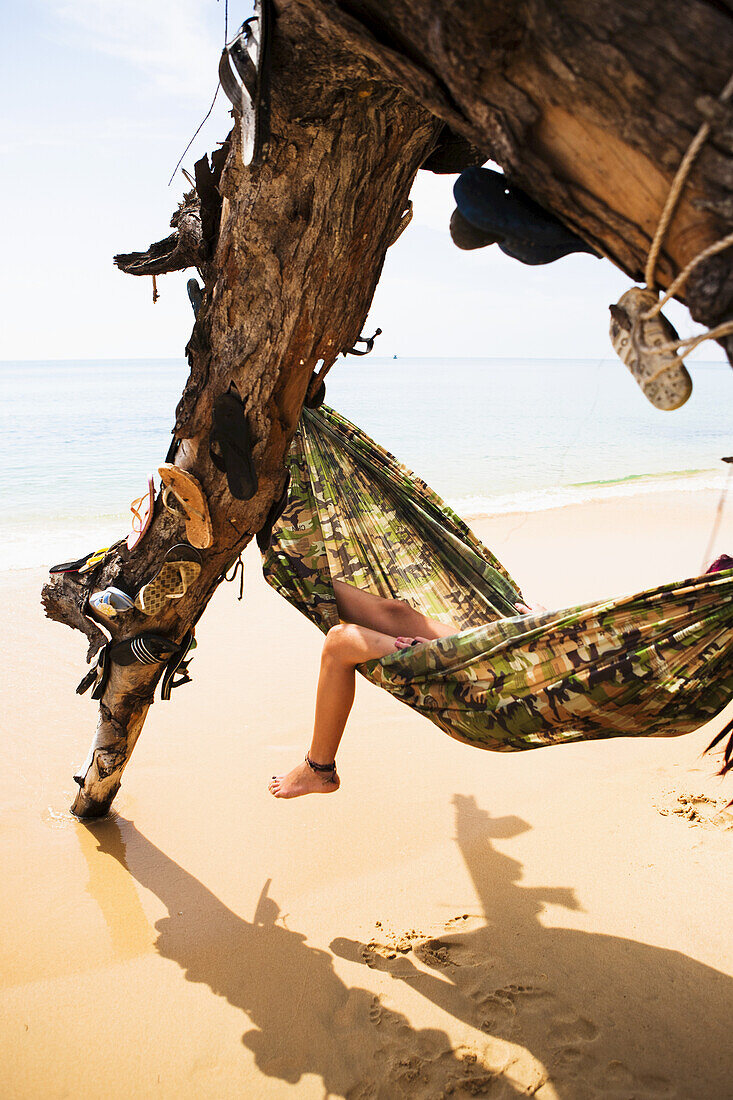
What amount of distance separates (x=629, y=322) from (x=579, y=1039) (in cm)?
158

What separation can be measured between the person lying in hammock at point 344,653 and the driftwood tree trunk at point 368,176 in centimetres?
39

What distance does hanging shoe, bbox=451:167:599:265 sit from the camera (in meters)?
1.15

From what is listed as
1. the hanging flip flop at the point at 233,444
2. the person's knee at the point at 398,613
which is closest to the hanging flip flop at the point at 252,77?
the hanging flip flop at the point at 233,444

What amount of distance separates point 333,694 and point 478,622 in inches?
21.7

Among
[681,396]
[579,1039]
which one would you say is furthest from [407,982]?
[681,396]

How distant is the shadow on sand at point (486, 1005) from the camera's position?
5.36ft

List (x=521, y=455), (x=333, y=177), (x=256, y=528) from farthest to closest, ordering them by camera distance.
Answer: (x=521, y=455) → (x=256, y=528) → (x=333, y=177)

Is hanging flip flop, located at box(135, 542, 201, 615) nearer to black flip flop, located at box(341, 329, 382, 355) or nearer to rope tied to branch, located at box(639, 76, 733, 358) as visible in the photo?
black flip flop, located at box(341, 329, 382, 355)

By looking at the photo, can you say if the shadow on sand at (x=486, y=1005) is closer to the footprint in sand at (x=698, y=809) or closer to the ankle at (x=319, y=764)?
the ankle at (x=319, y=764)

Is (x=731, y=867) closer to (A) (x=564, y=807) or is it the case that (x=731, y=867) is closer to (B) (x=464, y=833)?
(A) (x=564, y=807)

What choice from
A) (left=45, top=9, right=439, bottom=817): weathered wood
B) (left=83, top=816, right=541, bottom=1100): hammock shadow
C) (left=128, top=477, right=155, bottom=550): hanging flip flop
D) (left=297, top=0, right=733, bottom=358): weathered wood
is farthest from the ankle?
(left=297, top=0, right=733, bottom=358): weathered wood

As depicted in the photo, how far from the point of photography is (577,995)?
72.7 inches

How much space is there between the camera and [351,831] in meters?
2.52

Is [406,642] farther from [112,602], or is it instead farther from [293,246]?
[293,246]
